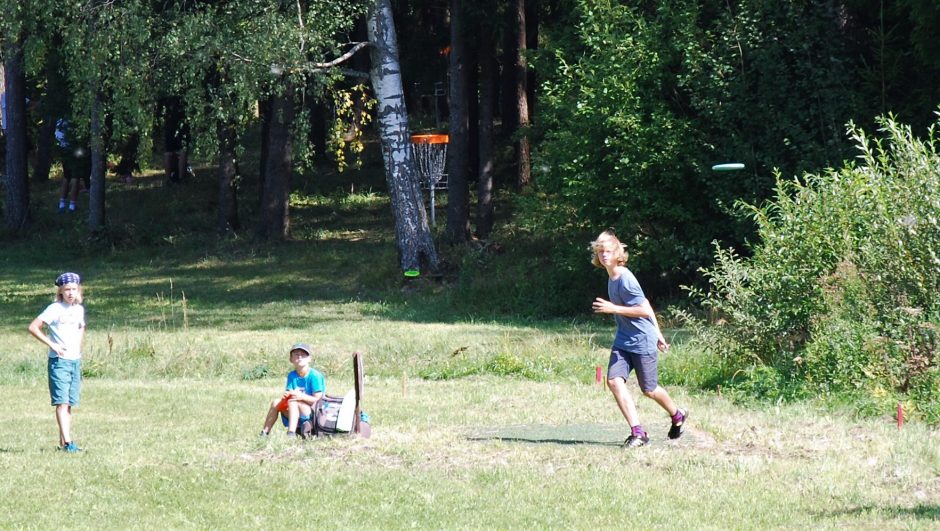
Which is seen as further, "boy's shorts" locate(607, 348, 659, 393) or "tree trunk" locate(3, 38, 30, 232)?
"tree trunk" locate(3, 38, 30, 232)

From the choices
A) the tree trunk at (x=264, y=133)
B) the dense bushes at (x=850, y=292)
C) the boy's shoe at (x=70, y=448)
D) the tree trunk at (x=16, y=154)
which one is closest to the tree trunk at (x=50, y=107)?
the tree trunk at (x=16, y=154)

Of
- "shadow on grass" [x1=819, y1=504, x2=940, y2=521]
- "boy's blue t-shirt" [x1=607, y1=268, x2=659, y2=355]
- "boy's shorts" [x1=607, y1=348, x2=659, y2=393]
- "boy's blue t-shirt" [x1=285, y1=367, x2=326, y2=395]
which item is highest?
Answer: "boy's blue t-shirt" [x1=607, y1=268, x2=659, y2=355]

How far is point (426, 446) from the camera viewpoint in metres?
10.2

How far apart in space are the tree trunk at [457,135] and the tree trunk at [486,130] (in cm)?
54

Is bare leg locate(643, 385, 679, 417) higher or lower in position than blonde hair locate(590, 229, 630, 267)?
lower

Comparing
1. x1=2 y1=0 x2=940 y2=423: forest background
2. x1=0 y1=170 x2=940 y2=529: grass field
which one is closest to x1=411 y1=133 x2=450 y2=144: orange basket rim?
x1=2 y1=0 x2=940 y2=423: forest background

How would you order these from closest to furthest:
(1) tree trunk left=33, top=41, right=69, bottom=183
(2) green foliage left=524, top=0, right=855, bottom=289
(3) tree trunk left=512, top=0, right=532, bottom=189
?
(2) green foliage left=524, top=0, right=855, bottom=289 < (3) tree trunk left=512, top=0, right=532, bottom=189 < (1) tree trunk left=33, top=41, right=69, bottom=183

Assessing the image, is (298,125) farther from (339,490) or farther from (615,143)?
(339,490)

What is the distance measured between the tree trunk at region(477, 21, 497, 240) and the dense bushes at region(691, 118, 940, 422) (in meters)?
15.1

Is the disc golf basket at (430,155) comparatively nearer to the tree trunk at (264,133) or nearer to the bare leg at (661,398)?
the tree trunk at (264,133)

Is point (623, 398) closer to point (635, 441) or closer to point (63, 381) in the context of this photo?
point (635, 441)

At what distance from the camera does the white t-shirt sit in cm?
1057

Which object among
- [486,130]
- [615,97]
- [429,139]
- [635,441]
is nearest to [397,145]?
[486,130]

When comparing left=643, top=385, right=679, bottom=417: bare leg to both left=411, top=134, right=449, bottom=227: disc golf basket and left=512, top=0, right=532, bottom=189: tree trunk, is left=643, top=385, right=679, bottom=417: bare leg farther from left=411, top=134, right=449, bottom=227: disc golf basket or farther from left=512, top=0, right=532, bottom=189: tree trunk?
left=411, top=134, right=449, bottom=227: disc golf basket
